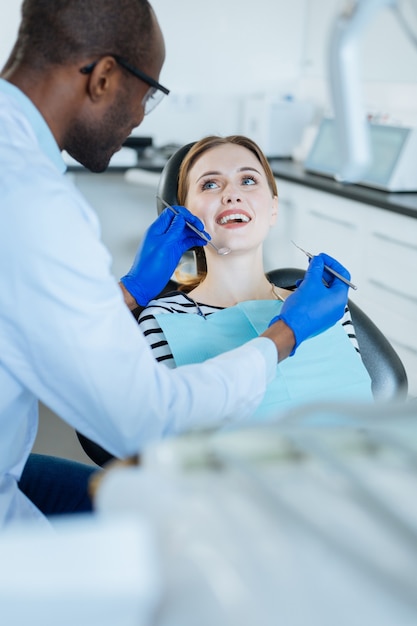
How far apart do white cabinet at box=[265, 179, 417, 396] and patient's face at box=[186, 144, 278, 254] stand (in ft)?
4.04

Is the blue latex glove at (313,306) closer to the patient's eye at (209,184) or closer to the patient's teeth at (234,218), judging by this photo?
the patient's teeth at (234,218)

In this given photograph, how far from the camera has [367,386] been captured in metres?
1.61

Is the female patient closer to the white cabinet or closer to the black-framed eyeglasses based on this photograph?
the black-framed eyeglasses

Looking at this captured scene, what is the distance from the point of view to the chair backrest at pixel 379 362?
175cm

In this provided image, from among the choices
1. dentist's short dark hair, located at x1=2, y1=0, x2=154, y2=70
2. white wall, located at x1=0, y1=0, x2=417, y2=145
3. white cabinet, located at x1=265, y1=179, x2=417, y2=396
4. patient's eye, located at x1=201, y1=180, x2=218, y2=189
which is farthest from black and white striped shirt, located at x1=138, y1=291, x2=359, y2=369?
white wall, located at x1=0, y1=0, x2=417, y2=145

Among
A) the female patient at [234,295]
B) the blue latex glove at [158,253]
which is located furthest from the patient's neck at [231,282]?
the blue latex glove at [158,253]

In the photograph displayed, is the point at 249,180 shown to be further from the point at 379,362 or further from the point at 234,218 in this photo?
the point at 379,362

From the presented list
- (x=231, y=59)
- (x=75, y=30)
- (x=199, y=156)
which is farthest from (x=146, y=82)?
(x=231, y=59)

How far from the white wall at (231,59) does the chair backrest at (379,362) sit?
253cm

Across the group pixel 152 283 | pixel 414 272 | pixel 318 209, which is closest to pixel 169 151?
pixel 318 209

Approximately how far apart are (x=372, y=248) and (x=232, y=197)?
1488 millimetres

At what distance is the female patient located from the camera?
1.58 m

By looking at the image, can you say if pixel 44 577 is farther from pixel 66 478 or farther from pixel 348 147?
pixel 66 478

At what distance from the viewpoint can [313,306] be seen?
1386mm
